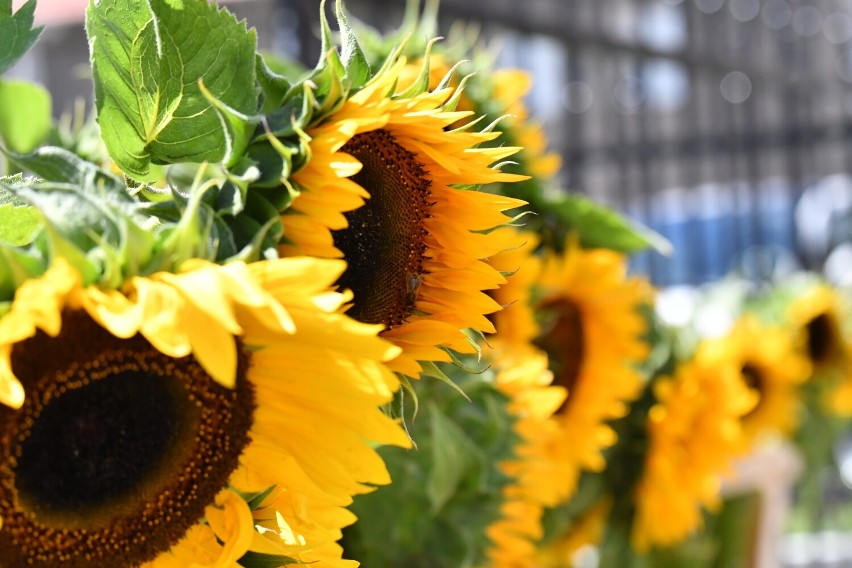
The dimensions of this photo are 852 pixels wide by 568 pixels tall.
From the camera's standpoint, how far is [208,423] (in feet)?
0.83

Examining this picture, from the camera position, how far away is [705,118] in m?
2.52

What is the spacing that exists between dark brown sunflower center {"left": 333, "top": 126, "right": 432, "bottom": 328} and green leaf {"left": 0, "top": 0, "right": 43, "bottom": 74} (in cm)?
8

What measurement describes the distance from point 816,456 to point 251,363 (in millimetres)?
986

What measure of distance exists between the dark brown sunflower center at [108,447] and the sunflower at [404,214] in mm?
36

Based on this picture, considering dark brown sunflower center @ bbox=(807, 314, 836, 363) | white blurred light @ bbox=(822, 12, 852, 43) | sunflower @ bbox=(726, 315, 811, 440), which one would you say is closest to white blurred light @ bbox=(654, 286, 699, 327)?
sunflower @ bbox=(726, 315, 811, 440)

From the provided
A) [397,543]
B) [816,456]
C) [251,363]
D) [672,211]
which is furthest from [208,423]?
[672,211]

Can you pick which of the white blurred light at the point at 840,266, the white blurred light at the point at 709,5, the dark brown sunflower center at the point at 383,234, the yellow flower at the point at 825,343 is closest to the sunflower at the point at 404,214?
the dark brown sunflower center at the point at 383,234

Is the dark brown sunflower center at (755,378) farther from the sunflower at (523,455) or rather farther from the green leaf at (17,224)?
the green leaf at (17,224)

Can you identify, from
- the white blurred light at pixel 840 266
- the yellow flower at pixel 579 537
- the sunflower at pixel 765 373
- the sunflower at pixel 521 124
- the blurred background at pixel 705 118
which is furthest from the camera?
the blurred background at pixel 705 118

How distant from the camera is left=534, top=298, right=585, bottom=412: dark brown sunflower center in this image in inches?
25.1

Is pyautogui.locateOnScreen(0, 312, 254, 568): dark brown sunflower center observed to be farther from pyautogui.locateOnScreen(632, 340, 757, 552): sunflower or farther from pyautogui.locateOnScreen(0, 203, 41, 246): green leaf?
pyautogui.locateOnScreen(632, 340, 757, 552): sunflower

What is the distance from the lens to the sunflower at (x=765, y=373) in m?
0.92

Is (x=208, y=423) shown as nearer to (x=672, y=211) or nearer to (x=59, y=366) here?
(x=59, y=366)

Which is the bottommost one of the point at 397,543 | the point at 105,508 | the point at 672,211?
the point at 672,211
